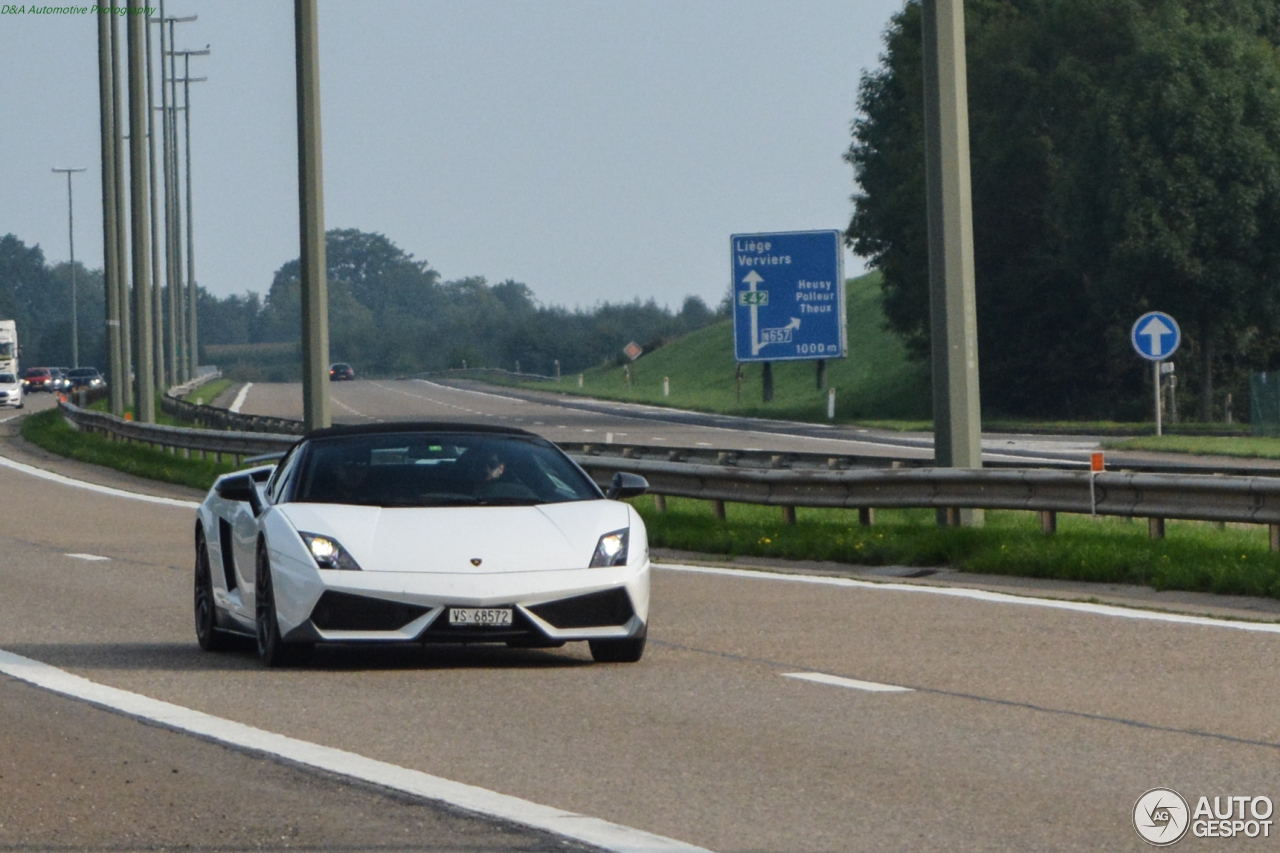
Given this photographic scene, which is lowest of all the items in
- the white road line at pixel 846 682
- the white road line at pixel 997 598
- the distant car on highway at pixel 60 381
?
the white road line at pixel 846 682

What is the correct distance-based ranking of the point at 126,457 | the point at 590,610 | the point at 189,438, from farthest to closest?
the point at 126,457 → the point at 189,438 → the point at 590,610

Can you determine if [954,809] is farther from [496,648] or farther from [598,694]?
[496,648]

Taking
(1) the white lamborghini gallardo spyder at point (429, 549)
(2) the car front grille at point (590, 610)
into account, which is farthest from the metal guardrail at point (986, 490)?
(2) the car front grille at point (590, 610)

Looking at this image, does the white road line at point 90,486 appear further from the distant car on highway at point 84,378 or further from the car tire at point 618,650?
the distant car on highway at point 84,378

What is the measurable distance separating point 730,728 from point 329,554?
2.58 metres

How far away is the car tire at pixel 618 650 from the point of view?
10.8 metres

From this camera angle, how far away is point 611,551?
10734mm

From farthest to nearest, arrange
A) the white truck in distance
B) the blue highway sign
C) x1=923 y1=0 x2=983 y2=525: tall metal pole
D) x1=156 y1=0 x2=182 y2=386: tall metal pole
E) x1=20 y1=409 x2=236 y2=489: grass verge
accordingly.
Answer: the white truck in distance < x1=156 y1=0 x2=182 y2=386: tall metal pole < the blue highway sign < x1=20 y1=409 x2=236 y2=489: grass verge < x1=923 y1=0 x2=983 y2=525: tall metal pole

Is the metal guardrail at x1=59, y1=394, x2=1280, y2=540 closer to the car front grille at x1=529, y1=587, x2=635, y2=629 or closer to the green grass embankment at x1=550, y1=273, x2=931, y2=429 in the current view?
the car front grille at x1=529, y1=587, x2=635, y2=629

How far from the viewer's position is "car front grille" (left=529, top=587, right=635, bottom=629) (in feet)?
34.2

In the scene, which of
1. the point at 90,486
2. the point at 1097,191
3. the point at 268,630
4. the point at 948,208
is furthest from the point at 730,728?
the point at 1097,191

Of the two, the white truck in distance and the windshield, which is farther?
the white truck in distance

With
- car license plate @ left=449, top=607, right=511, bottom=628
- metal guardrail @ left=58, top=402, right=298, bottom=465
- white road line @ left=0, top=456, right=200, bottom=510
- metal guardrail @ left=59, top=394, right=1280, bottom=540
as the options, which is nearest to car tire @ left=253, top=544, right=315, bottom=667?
car license plate @ left=449, top=607, right=511, bottom=628

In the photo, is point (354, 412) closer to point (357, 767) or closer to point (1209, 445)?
point (1209, 445)
